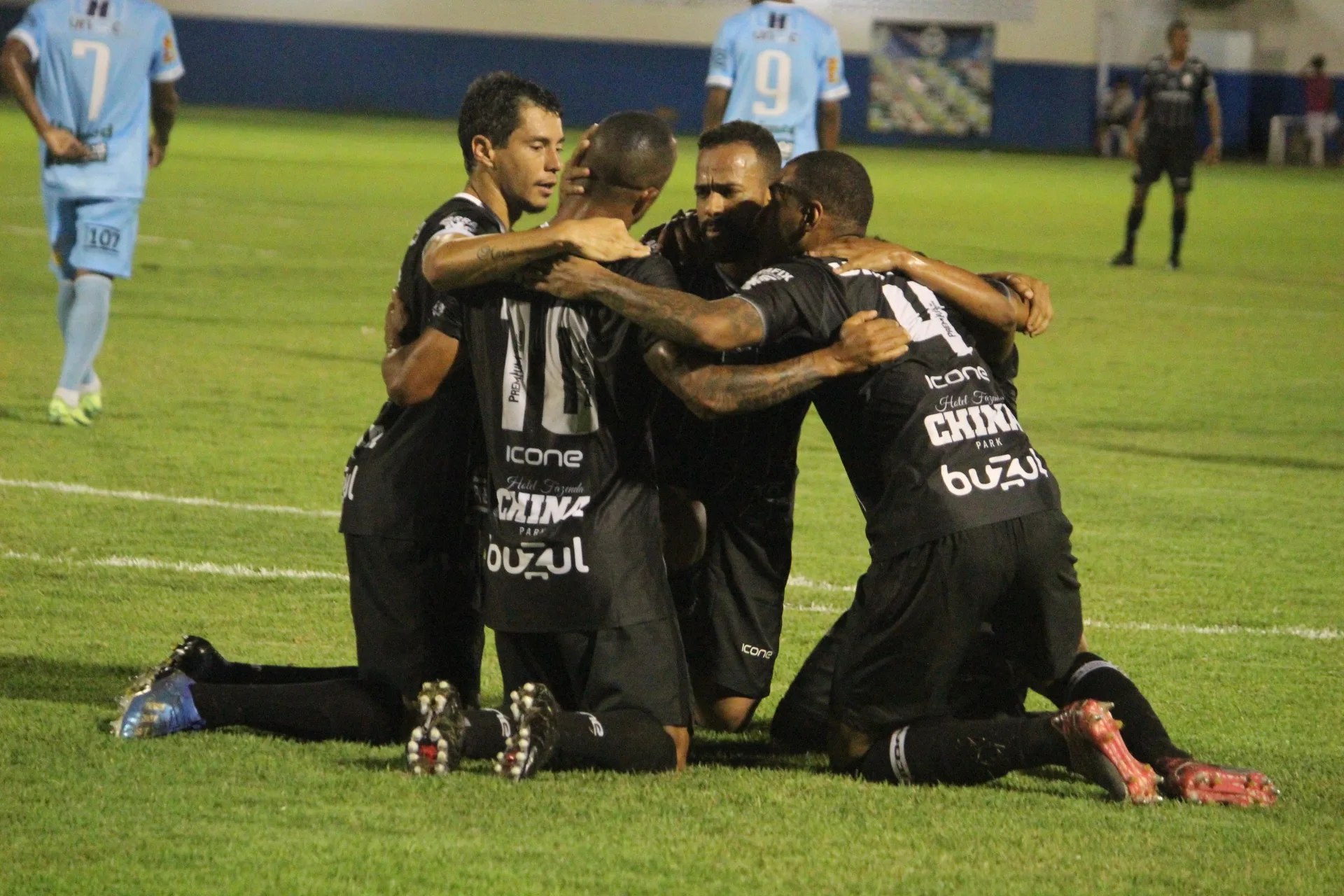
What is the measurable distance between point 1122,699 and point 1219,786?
0.36m

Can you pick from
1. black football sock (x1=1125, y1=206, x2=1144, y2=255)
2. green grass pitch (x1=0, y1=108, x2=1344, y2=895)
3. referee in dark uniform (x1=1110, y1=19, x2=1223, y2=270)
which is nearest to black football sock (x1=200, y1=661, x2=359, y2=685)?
green grass pitch (x1=0, y1=108, x2=1344, y2=895)

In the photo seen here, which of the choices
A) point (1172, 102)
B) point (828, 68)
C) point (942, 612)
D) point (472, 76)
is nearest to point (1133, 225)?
point (1172, 102)

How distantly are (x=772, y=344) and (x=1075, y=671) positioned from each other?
110 cm

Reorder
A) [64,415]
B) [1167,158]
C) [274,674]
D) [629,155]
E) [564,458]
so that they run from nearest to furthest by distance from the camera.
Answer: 1. [629,155]
2. [564,458]
3. [274,674]
4. [64,415]
5. [1167,158]

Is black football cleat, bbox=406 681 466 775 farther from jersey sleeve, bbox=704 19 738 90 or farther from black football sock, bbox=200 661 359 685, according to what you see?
jersey sleeve, bbox=704 19 738 90

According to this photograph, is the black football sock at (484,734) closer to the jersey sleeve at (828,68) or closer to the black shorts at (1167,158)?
the jersey sleeve at (828,68)

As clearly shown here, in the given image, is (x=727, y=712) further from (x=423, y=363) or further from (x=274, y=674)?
(x=423, y=363)

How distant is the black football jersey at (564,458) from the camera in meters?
4.25

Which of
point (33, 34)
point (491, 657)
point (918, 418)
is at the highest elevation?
point (33, 34)

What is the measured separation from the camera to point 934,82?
44219mm

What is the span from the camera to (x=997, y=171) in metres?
35.0

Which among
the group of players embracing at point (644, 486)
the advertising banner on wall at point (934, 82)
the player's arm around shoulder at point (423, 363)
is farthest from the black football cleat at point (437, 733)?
the advertising banner on wall at point (934, 82)

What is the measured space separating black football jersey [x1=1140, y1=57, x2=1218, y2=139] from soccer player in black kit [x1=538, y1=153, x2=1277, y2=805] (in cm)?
1495

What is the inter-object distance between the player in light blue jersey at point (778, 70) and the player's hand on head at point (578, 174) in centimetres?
817
